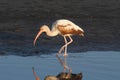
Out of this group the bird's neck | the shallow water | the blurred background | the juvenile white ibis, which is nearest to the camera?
the shallow water

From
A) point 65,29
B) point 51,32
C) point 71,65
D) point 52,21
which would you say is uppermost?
point 52,21

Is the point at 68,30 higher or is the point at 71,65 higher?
the point at 68,30

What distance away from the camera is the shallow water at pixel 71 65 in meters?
12.2

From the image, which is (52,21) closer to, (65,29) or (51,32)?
(51,32)

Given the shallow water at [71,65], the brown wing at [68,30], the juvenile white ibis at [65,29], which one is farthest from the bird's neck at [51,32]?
the shallow water at [71,65]

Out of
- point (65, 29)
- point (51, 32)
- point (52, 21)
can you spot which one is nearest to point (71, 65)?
point (65, 29)

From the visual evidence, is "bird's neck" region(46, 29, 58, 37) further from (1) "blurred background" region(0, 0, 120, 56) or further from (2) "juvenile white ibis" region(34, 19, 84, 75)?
(1) "blurred background" region(0, 0, 120, 56)

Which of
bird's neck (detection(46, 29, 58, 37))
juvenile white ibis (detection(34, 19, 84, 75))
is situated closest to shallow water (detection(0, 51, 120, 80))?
juvenile white ibis (detection(34, 19, 84, 75))

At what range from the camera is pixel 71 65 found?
13242 mm

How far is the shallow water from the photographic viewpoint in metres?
12.2

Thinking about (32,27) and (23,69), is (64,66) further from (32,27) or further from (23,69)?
(32,27)

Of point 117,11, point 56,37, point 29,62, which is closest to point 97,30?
point 56,37

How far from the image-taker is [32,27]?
57.7 ft

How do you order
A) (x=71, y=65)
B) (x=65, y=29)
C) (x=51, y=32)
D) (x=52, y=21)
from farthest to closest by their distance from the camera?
(x=52, y=21)
(x=51, y=32)
(x=65, y=29)
(x=71, y=65)
